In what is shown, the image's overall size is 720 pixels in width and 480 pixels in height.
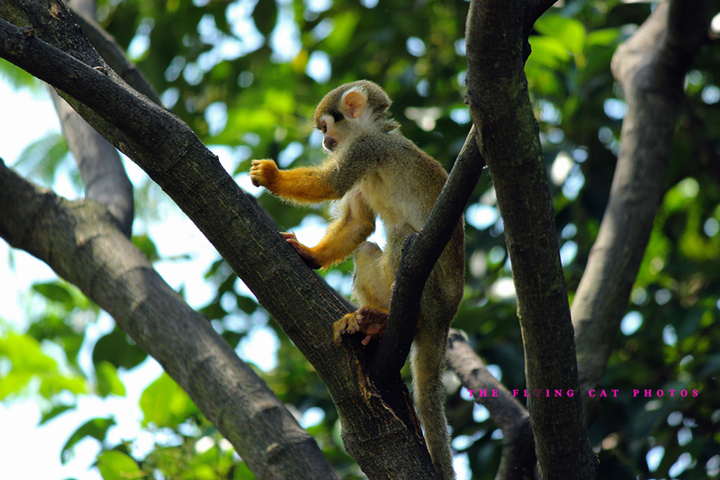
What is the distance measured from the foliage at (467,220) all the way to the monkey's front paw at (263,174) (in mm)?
1339

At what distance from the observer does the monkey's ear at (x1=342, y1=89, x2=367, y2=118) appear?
12.1ft

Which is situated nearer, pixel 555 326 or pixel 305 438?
pixel 555 326

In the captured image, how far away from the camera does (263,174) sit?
10.1ft

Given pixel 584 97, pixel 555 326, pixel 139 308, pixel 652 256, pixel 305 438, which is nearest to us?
pixel 555 326

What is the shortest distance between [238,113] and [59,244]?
179 centimetres

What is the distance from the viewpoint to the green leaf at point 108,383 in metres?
3.71

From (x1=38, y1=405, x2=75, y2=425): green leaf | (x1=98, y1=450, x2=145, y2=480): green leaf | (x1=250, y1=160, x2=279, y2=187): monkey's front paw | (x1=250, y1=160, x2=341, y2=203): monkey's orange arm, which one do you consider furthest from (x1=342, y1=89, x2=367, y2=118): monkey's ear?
(x1=38, y1=405, x2=75, y2=425): green leaf

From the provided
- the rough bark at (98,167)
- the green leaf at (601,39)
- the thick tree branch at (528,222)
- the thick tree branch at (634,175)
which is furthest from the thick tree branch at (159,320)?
the green leaf at (601,39)

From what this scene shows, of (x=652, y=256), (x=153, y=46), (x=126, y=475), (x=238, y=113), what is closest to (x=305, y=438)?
(x=126, y=475)

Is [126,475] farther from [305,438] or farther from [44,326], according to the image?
[44,326]

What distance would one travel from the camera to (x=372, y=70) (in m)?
5.69

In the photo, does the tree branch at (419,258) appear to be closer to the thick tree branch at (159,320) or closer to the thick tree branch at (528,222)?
the thick tree branch at (528,222)

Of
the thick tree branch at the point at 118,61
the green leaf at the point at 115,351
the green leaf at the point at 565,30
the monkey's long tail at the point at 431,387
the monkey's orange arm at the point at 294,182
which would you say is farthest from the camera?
the green leaf at the point at 565,30

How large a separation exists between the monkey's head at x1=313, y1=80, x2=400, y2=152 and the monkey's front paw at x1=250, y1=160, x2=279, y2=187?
0.67 m
